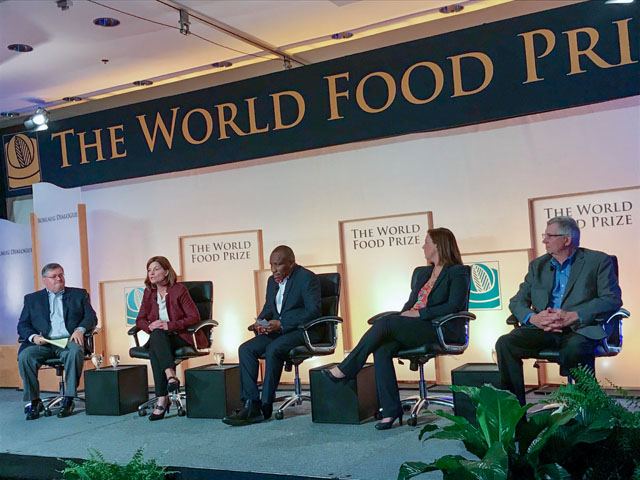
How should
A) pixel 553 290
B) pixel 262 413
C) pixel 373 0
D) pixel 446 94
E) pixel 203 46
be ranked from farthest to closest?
pixel 203 46
pixel 373 0
pixel 446 94
pixel 262 413
pixel 553 290

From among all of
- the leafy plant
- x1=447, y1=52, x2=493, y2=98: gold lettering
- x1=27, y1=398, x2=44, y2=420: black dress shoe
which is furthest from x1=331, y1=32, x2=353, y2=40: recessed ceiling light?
the leafy plant

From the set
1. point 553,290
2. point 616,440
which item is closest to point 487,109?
point 553,290

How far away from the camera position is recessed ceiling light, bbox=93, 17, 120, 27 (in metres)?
6.01

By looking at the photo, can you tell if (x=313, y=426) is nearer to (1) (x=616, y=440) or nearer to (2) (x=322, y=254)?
(2) (x=322, y=254)

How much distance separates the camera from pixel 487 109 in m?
5.34

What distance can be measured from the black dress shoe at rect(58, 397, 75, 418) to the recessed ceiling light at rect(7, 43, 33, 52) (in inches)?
120

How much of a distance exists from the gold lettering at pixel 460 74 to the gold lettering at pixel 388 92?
1.58ft

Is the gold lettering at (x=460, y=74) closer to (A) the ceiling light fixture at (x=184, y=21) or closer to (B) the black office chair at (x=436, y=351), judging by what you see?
(B) the black office chair at (x=436, y=351)

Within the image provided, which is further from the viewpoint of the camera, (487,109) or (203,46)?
(203,46)

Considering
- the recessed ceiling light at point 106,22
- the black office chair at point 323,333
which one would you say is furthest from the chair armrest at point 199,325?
the recessed ceiling light at point 106,22

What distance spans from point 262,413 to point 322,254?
1751 millimetres

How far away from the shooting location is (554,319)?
13.7 feet

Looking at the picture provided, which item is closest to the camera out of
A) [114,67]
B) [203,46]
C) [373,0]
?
[373,0]

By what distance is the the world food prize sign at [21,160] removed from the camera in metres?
8.62
